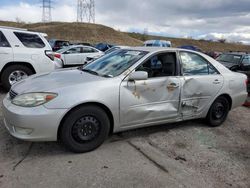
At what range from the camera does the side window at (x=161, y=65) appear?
4.21 metres

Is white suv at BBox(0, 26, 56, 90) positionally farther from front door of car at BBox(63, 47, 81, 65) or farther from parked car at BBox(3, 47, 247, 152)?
front door of car at BBox(63, 47, 81, 65)

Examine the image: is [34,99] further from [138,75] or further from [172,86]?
[172,86]

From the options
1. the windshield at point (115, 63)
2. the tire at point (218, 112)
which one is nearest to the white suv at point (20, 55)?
the windshield at point (115, 63)

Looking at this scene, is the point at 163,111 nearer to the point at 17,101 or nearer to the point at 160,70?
the point at 160,70

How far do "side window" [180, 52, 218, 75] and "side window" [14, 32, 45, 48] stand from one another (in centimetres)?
428

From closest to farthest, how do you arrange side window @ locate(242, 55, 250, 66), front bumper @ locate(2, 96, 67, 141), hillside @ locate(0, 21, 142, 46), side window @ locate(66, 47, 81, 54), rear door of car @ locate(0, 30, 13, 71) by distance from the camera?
front bumper @ locate(2, 96, 67, 141)
rear door of car @ locate(0, 30, 13, 71)
side window @ locate(242, 55, 250, 66)
side window @ locate(66, 47, 81, 54)
hillside @ locate(0, 21, 142, 46)

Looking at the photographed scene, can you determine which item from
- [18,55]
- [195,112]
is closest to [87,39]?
[18,55]

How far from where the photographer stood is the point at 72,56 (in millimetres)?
15430

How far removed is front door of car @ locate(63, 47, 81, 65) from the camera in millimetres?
15336

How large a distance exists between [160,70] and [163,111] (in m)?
0.72

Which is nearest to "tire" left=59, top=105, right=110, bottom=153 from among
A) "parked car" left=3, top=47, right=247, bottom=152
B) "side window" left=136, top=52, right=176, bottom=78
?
"parked car" left=3, top=47, right=247, bottom=152

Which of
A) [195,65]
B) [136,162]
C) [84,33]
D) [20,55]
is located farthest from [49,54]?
[84,33]

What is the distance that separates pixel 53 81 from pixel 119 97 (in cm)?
101

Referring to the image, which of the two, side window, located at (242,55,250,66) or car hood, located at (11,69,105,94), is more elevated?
side window, located at (242,55,250,66)
